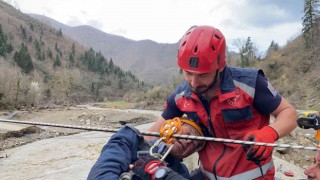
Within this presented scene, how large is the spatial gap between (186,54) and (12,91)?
34.4m

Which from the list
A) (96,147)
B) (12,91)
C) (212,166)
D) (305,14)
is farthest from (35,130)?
(305,14)

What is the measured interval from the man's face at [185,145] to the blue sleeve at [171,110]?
1.14 feet

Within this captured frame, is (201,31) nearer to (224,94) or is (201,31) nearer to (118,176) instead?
(224,94)

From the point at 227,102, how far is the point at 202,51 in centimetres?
42

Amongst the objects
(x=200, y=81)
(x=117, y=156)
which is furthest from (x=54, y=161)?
(x=117, y=156)

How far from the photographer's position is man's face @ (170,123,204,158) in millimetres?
2645

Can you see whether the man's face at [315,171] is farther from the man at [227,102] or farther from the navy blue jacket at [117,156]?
the navy blue jacket at [117,156]

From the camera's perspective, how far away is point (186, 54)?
2713 millimetres

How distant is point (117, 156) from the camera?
7.32ft

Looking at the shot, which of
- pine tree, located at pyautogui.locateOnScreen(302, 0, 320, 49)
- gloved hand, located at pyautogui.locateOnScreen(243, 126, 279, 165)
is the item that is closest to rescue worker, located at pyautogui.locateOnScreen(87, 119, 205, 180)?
gloved hand, located at pyautogui.locateOnScreen(243, 126, 279, 165)

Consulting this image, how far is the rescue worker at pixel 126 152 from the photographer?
2.14m

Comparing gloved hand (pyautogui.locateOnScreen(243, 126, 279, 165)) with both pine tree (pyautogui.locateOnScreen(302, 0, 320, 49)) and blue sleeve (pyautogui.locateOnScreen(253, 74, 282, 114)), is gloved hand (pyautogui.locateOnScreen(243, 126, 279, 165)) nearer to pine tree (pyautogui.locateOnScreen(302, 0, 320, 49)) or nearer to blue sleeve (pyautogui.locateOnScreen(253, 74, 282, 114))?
blue sleeve (pyautogui.locateOnScreen(253, 74, 282, 114))

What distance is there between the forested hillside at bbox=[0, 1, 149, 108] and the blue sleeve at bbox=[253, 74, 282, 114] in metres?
60.3

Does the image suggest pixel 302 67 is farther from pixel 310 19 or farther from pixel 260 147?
pixel 260 147
